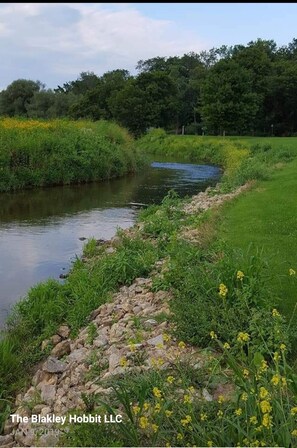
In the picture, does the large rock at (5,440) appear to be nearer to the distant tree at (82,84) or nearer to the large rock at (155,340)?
the large rock at (155,340)

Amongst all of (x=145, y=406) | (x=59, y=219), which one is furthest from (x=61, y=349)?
(x=59, y=219)

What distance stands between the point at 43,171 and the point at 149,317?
16969mm

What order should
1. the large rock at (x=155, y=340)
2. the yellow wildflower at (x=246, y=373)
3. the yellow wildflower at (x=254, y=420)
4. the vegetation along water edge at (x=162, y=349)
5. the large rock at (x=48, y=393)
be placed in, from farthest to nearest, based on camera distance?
the large rock at (x=155, y=340) → the large rock at (x=48, y=393) → the yellow wildflower at (x=246, y=373) → the vegetation along water edge at (x=162, y=349) → the yellow wildflower at (x=254, y=420)

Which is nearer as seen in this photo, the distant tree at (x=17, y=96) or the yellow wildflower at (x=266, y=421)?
the yellow wildflower at (x=266, y=421)

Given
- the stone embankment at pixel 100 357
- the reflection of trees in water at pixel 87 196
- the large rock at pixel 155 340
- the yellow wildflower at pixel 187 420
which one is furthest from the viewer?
the reflection of trees in water at pixel 87 196

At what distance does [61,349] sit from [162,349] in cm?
190

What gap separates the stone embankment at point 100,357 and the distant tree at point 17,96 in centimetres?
5790

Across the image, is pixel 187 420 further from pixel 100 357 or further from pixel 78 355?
pixel 78 355

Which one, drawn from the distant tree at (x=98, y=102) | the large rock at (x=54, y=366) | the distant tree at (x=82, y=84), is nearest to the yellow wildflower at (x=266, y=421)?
the large rock at (x=54, y=366)

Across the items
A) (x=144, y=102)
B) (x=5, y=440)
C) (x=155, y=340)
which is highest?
(x=144, y=102)

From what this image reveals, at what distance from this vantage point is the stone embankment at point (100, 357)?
4.71 meters

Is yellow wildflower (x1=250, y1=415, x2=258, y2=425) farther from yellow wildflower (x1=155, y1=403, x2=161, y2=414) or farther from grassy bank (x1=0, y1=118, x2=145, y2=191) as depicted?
grassy bank (x1=0, y1=118, x2=145, y2=191)

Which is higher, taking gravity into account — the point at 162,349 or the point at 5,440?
the point at 162,349

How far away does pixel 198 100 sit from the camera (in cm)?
6166
